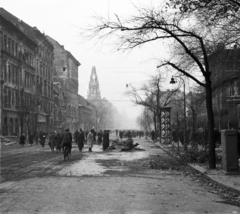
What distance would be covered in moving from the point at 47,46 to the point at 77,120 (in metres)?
33.8

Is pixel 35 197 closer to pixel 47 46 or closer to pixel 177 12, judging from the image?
pixel 177 12

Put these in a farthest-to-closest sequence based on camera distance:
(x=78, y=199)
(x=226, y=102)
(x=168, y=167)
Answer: (x=226, y=102) < (x=168, y=167) < (x=78, y=199)

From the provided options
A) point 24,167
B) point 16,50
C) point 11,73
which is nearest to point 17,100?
point 11,73

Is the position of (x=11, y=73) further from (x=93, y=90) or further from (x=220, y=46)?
A: (x=93, y=90)

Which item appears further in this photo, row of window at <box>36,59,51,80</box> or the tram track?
row of window at <box>36,59,51,80</box>

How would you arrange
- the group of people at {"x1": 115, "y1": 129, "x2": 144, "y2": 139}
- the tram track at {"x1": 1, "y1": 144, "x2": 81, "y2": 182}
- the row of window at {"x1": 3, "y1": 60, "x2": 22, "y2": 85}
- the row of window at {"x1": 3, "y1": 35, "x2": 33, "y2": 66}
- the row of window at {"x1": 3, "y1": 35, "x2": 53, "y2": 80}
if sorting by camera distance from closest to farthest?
1. the tram track at {"x1": 1, "y1": 144, "x2": 81, "y2": 182}
2. the row of window at {"x1": 3, "y1": 60, "x2": 22, "y2": 85}
3. the row of window at {"x1": 3, "y1": 35, "x2": 33, "y2": 66}
4. the row of window at {"x1": 3, "y1": 35, "x2": 53, "y2": 80}
5. the group of people at {"x1": 115, "y1": 129, "x2": 144, "y2": 139}

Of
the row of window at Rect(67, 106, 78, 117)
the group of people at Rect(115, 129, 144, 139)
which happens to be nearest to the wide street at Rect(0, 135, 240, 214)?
the group of people at Rect(115, 129, 144, 139)

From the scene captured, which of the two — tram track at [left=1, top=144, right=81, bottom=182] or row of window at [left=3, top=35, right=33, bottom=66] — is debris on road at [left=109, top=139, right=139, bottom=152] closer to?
tram track at [left=1, top=144, right=81, bottom=182]

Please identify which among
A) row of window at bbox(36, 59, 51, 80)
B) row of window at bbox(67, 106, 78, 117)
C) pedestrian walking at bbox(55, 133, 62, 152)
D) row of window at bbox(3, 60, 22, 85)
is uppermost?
row of window at bbox(36, 59, 51, 80)

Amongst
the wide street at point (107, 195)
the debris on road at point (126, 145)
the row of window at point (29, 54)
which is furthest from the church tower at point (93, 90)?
the wide street at point (107, 195)

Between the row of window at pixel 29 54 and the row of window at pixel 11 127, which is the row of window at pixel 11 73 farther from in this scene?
the row of window at pixel 11 127

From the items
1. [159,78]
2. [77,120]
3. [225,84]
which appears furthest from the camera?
[77,120]

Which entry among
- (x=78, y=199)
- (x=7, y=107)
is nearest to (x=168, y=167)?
(x=78, y=199)

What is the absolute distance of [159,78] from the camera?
55.5 metres
